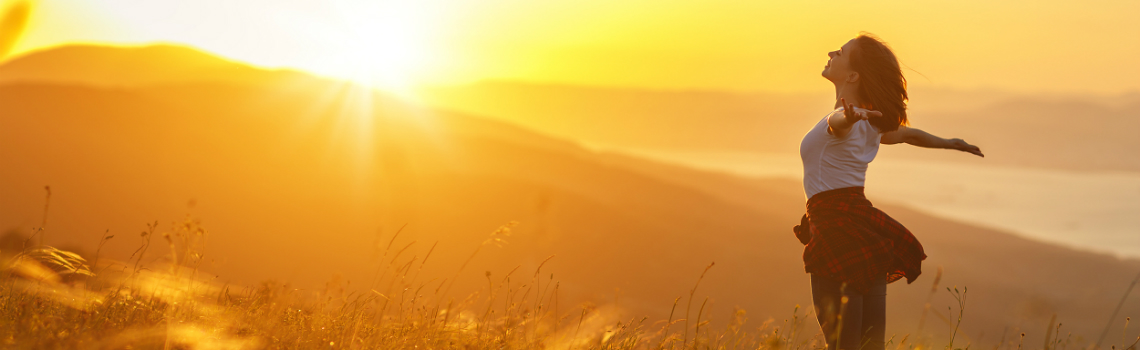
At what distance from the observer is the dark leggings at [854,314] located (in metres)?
3.08

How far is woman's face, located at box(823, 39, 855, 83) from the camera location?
3359 millimetres

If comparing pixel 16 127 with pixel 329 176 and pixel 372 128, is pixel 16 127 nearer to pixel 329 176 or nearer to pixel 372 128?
pixel 329 176

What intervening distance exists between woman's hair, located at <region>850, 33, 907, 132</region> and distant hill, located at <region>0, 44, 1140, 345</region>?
1263 centimetres

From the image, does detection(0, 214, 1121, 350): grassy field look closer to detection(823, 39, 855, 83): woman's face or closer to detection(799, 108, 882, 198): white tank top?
detection(799, 108, 882, 198): white tank top

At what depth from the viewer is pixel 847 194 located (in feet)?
10.4

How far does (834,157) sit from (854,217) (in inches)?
11.9

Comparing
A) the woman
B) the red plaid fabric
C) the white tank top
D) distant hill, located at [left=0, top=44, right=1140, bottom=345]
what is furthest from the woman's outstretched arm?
distant hill, located at [left=0, top=44, right=1140, bottom=345]

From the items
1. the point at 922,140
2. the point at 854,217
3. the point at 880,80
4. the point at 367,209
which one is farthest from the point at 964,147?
the point at 367,209

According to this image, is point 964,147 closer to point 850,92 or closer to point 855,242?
point 850,92

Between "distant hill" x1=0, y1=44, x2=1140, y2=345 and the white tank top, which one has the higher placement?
the white tank top

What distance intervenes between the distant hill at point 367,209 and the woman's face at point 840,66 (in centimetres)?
1250

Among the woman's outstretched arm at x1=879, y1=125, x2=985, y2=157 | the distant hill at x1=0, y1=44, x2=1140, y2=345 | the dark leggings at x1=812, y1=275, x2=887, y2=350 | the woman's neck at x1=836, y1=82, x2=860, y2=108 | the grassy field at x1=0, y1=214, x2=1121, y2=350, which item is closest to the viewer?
the grassy field at x1=0, y1=214, x2=1121, y2=350

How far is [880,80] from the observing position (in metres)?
3.27

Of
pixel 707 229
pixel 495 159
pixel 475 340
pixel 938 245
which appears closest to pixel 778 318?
pixel 707 229
